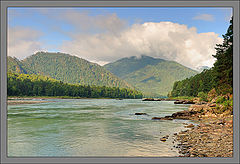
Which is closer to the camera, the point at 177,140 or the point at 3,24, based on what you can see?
the point at 3,24

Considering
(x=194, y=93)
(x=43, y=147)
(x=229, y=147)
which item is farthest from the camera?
(x=194, y=93)

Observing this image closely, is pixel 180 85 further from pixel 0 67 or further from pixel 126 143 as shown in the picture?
pixel 0 67

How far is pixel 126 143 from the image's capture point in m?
18.4

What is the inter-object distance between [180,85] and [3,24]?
175494mm

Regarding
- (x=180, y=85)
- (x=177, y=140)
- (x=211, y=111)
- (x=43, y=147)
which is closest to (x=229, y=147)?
(x=177, y=140)

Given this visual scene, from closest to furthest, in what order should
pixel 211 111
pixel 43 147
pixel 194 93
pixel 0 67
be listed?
pixel 0 67 → pixel 43 147 → pixel 211 111 → pixel 194 93

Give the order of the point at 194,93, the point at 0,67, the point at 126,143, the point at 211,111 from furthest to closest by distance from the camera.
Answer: the point at 194,93
the point at 211,111
the point at 126,143
the point at 0,67

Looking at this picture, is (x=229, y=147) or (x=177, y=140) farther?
(x=177, y=140)
